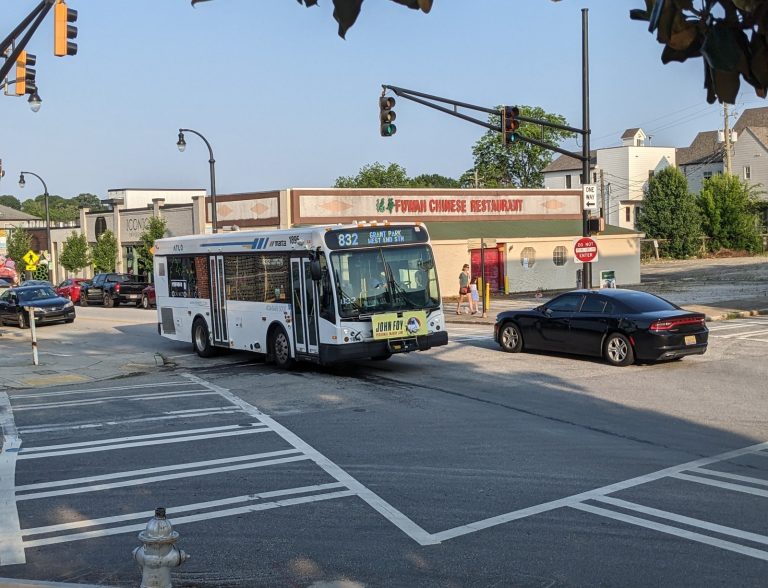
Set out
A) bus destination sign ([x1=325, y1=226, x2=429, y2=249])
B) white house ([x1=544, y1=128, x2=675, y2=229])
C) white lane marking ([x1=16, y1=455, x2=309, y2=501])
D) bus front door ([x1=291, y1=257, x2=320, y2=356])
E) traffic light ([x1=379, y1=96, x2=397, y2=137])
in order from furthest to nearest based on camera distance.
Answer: white house ([x1=544, y1=128, x2=675, y2=229]) < traffic light ([x1=379, y1=96, x2=397, y2=137]) < bus front door ([x1=291, y1=257, x2=320, y2=356]) < bus destination sign ([x1=325, y1=226, x2=429, y2=249]) < white lane marking ([x1=16, y1=455, x2=309, y2=501])

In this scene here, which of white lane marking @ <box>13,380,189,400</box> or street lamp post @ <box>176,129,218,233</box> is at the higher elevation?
street lamp post @ <box>176,129,218,233</box>

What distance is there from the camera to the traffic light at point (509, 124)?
25094 mm

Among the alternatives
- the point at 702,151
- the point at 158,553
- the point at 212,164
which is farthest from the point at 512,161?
the point at 158,553

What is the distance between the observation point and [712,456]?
34.1 ft

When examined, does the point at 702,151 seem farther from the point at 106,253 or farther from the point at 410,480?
the point at 410,480


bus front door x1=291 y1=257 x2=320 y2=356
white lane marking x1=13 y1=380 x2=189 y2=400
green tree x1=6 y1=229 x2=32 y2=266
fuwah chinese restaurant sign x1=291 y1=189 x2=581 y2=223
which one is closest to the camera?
white lane marking x1=13 y1=380 x2=189 y2=400

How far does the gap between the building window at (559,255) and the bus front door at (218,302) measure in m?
28.2

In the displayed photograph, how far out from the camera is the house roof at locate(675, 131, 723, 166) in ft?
298

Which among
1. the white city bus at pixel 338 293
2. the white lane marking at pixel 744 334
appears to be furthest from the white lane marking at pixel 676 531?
the white lane marking at pixel 744 334

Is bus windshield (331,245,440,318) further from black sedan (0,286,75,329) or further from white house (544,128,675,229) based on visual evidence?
white house (544,128,675,229)

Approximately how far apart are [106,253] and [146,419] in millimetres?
44856

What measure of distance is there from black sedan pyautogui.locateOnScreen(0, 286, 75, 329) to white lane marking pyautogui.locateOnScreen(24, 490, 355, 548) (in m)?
27.6

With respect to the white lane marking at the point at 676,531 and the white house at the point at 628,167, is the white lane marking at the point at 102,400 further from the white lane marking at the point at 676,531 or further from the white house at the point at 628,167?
the white house at the point at 628,167

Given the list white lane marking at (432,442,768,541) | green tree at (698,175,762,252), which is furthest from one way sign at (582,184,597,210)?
green tree at (698,175,762,252)
